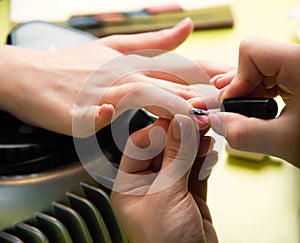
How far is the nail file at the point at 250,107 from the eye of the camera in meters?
0.40

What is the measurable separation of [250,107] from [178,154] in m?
0.07

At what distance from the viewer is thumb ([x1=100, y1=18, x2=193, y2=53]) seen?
25.2 inches

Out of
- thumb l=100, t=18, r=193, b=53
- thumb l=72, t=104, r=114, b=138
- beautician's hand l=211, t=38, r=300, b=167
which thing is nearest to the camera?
beautician's hand l=211, t=38, r=300, b=167

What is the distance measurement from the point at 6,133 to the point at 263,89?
0.82 ft

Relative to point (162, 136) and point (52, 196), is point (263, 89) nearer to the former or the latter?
point (162, 136)

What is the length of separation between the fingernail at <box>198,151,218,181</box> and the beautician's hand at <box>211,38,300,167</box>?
0.06m

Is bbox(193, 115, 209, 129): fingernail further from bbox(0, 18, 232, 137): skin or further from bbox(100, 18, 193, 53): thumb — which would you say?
bbox(100, 18, 193, 53): thumb

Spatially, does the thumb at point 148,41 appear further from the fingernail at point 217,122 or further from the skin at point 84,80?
the fingernail at point 217,122

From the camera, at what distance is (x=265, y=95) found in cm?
47

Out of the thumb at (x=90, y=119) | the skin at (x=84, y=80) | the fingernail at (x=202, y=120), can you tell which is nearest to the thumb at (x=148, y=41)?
the skin at (x=84, y=80)

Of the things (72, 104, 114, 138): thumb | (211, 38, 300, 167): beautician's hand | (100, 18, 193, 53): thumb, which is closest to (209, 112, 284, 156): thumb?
(211, 38, 300, 167): beautician's hand

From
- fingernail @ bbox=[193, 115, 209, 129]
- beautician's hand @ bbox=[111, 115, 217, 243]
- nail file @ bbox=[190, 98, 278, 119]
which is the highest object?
nail file @ bbox=[190, 98, 278, 119]

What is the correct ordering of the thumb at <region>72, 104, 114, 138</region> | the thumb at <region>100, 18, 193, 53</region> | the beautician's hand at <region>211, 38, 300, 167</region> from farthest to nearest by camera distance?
the thumb at <region>100, 18, 193, 53</region> → the thumb at <region>72, 104, 114, 138</region> → the beautician's hand at <region>211, 38, 300, 167</region>

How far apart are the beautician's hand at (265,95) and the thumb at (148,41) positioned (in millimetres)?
199
